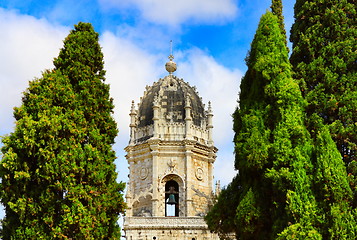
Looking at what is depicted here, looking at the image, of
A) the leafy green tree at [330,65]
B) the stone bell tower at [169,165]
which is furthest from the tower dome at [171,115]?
the leafy green tree at [330,65]

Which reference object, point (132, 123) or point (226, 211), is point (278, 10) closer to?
point (226, 211)

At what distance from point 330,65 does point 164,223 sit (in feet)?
52.1

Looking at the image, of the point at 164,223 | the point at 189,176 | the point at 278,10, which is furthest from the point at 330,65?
the point at 164,223

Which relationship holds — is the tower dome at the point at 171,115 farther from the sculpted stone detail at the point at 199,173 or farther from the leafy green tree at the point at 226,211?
the leafy green tree at the point at 226,211

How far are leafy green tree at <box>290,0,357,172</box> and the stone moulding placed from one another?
1428cm

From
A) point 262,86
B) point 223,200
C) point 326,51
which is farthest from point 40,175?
point 326,51

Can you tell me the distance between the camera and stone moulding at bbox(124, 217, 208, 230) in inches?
1201

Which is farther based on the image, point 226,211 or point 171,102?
point 171,102

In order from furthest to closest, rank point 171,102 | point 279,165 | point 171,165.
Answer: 1. point 171,102
2. point 171,165
3. point 279,165

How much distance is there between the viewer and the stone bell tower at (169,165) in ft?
101

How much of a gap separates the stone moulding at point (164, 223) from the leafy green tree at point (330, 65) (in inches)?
562

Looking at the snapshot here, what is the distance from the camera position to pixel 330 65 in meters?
18.0

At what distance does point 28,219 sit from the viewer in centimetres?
1584

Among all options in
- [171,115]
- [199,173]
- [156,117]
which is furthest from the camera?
[171,115]
